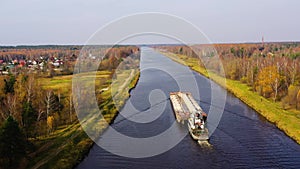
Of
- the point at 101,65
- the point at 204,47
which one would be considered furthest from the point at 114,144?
the point at 204,47

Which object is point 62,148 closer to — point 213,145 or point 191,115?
point 213,145

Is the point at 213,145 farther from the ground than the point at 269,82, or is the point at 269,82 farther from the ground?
the point at 269,82

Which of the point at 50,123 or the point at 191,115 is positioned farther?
the point at 191,115

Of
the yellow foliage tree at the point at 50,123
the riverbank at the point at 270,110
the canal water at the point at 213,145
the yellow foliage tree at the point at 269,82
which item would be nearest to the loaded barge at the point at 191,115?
the canal water at the point at 213,145

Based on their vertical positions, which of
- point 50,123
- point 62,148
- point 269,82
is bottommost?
point 62,148

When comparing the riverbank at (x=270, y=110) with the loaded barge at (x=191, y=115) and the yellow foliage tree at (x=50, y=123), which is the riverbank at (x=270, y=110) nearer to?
the loaded barge at (x=191, y=115)

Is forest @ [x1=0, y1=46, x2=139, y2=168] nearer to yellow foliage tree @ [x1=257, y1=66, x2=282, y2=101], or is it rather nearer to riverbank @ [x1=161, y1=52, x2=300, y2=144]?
riverbank @ [x1=161, y1=52, x2=300, y2=144]

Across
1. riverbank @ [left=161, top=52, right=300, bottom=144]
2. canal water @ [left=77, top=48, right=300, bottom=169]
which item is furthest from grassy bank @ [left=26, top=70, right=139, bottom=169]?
riverbank @ [left=161, top=52, right=300, bottom=144]

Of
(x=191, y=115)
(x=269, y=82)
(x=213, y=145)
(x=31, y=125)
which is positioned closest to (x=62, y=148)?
(x=31, y=125)
